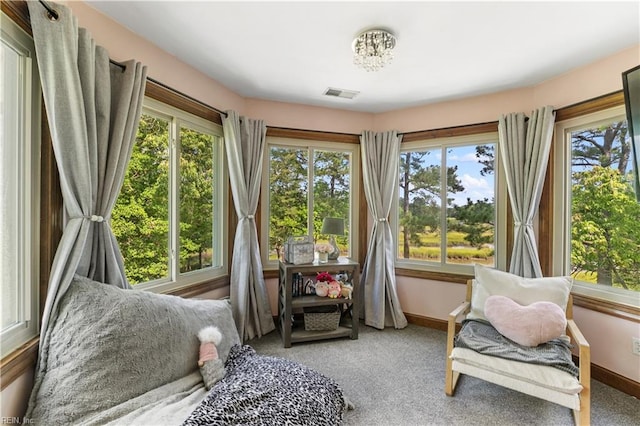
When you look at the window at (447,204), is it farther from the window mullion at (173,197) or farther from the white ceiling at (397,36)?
the window mullion at (173,197)

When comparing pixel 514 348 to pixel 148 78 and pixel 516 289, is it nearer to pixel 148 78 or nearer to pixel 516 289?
pixel 516 289

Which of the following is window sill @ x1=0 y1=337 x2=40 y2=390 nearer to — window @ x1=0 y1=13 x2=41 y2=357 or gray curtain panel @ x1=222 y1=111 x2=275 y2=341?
window @ x1=0 y1=13 x2=41 y2=357

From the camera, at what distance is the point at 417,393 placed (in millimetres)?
2031

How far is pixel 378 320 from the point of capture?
125 inches

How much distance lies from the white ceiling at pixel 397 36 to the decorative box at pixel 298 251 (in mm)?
1561

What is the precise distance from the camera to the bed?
1.21 metres

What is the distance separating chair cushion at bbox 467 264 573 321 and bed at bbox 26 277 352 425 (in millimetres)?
1481

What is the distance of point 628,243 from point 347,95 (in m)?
2.68

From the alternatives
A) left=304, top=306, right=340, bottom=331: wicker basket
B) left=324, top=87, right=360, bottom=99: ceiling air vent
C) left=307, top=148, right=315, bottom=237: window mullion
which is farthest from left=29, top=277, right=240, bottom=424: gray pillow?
left=324, top=87, right=360, bottom=99: ceiling air vent

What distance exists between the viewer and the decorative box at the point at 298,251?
2.84 meters

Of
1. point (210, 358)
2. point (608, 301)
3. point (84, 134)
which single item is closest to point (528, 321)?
point (608, 301)

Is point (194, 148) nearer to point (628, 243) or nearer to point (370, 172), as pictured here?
point (370, 172)

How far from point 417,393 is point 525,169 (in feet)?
7.15

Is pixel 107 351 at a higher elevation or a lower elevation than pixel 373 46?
lower
